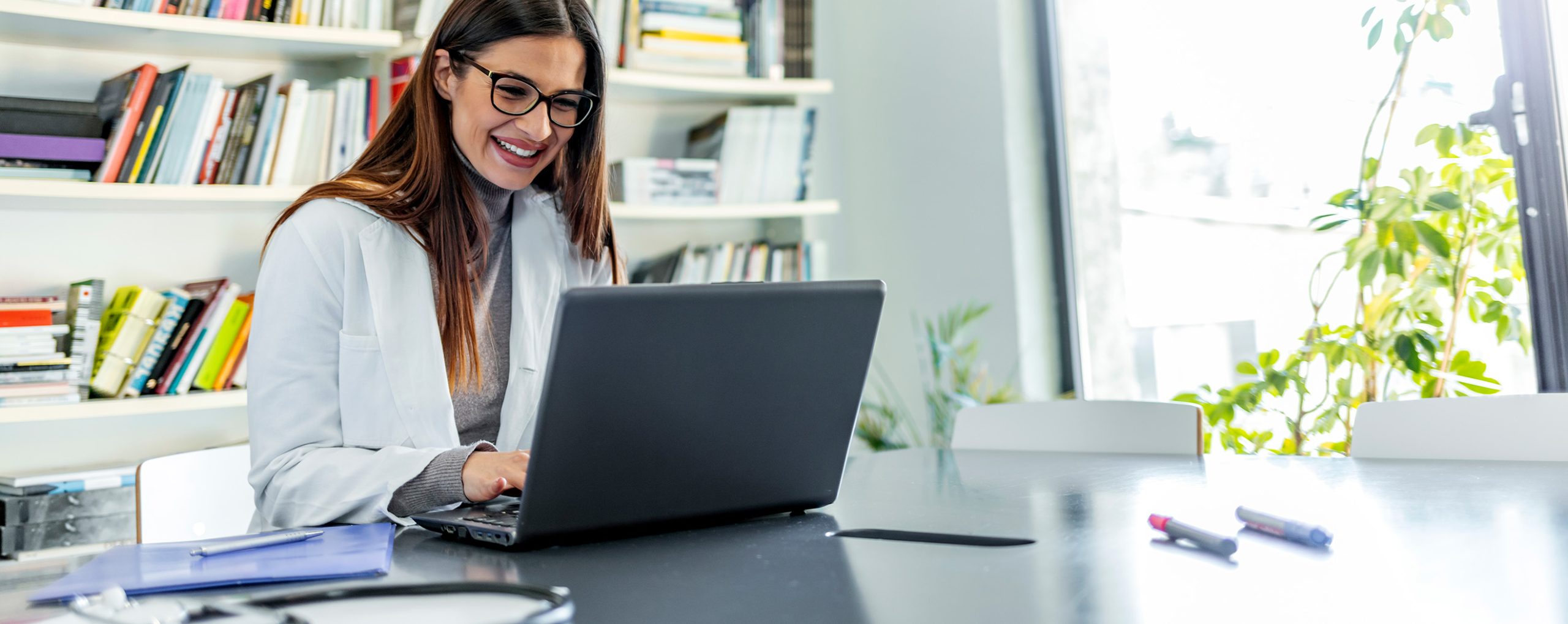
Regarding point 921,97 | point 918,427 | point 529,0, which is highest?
point 921,97

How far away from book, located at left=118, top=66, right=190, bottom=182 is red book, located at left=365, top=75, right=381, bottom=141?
36 centimetres

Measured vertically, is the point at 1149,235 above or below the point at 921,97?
below

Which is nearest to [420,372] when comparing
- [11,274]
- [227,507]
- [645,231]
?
[227,507]

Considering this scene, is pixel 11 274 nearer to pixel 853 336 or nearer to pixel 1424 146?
pixel 853 336

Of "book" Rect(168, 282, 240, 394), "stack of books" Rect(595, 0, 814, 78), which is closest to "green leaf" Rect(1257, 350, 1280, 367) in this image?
"stack of books" Rect(595, 0, 814, 78)

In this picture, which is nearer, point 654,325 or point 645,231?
point 654,325

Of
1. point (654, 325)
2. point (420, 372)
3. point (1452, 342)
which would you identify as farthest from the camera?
point (1452, 342)

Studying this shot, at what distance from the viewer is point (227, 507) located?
1.46 m

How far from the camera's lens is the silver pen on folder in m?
0.83

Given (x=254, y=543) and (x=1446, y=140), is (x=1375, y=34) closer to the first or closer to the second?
(x=1446, y=140)

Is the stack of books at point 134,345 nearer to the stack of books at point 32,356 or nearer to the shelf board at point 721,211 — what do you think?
the stack of books at point 32,356

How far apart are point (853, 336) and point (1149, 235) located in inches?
76.3

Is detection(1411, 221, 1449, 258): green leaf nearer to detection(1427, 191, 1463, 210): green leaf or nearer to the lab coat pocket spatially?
detection(1427, 191, 1463, 210): green leaf

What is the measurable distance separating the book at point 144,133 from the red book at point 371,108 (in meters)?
0.36
